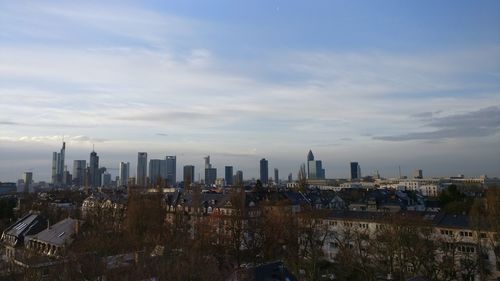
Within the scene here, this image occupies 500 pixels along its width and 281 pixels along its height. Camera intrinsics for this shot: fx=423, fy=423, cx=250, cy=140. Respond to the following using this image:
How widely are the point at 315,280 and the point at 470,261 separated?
1245 cm

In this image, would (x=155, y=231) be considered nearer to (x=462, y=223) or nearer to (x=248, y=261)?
(x=248, y=261)

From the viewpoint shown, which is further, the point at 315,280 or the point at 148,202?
the point at 148,202

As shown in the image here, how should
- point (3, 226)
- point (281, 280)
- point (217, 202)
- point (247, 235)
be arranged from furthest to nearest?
1. point (217, 202)
2. point (3, 226)
3. point (247, 235)
4. point (281, 280)

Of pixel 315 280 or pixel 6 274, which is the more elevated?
pixel 6 274

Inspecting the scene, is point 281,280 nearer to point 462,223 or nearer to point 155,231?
Result: point 155,231

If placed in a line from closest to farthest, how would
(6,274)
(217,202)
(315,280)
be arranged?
1. (6,274)
2. (315,280)
3. (217,202)

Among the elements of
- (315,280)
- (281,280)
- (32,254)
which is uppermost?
(32,254)

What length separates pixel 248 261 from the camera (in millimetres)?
37469

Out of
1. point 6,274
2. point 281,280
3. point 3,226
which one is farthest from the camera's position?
point 3,226

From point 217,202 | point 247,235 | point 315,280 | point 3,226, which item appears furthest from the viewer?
point 217,202

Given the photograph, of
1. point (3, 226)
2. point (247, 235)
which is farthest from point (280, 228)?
point (3, 226)

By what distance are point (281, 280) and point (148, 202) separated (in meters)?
21.9

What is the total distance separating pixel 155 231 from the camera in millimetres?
38125

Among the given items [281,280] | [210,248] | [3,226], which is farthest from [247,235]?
[3,226]
